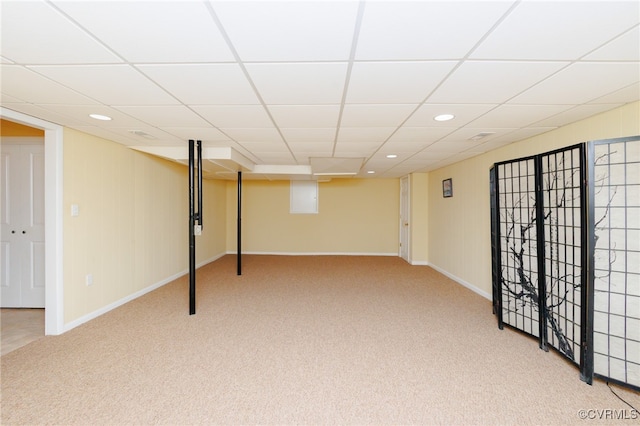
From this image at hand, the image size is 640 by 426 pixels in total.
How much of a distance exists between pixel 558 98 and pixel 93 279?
5.21m

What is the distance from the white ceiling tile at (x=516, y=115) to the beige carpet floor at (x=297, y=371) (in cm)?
224

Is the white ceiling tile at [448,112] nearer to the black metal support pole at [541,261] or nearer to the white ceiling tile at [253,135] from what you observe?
the black metal support pole at [541,261]

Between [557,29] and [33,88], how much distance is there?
341 centimetres

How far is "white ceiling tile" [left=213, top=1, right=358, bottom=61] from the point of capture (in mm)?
1294

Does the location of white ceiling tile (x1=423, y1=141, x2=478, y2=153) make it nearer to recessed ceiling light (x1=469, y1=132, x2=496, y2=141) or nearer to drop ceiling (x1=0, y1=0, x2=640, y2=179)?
recessed ceiling light (x1=469, y1=132, x2=496, y2=141)

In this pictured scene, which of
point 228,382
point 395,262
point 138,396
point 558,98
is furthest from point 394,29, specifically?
point 395,262

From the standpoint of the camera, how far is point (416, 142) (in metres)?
3.87

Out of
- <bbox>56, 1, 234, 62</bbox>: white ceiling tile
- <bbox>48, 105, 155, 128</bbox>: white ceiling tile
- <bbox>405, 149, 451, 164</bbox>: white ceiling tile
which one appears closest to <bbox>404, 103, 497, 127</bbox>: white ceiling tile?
<bbox>405, 149, 451, 164</bbox>: white ceiling tile

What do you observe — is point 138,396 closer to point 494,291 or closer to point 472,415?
point 472,415

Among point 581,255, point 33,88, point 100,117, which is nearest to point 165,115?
point 100,117

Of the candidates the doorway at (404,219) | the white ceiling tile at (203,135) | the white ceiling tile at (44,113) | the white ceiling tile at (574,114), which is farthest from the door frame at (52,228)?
the doorway at (404,219)

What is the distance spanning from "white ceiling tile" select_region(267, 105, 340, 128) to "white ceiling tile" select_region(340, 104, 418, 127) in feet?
0.38

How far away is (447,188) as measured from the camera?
5.86m

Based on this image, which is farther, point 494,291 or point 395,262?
point 395,262
